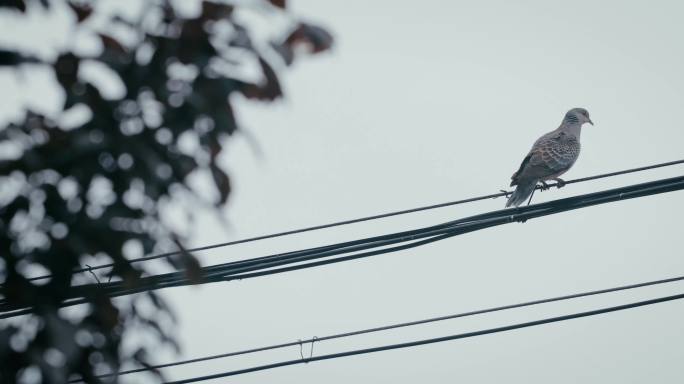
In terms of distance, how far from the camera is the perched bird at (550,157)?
10.4 metres

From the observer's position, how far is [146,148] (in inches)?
94.2

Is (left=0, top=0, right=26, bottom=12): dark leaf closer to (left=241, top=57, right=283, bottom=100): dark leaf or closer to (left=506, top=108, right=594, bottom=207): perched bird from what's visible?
(left=241, top=57, right=283, bottom=100): dark leaf

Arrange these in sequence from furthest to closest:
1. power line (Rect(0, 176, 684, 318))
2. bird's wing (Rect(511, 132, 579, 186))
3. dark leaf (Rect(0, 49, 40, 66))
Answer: bird's wing (Rect(511, 132, 579, 186)) → power line (Rect(0, 176, 684, 318)) → dark leaf (Rect(0, 49, 40, 66))

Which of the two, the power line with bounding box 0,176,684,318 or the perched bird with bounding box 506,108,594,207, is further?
the perched bird with bounding box 506,108,594,207

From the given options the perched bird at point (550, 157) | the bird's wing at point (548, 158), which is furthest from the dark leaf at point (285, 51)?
the bird's wing at point (548, 158)

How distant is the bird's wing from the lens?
1060cm

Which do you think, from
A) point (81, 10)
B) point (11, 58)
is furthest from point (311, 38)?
point (11, 58)

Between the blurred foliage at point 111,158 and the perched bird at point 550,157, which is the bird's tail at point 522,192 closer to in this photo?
the perched bird at point 550,157

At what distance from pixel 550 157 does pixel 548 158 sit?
0.22 ft

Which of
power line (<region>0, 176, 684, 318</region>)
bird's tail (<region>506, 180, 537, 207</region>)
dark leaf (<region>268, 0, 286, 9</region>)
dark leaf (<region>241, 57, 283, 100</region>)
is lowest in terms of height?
dark leaf (<region>241, 57, 283, 100</region>)

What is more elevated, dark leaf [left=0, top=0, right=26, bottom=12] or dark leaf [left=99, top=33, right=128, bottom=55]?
dark leaf [left=0, top=0, right=26, bottom=12]

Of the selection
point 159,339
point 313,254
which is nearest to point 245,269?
point 313,254

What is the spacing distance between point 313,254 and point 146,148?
11.3ft

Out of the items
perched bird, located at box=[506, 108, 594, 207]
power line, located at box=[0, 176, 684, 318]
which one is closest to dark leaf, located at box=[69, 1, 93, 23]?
power line, located at box=[0, 176, 684, 318]
